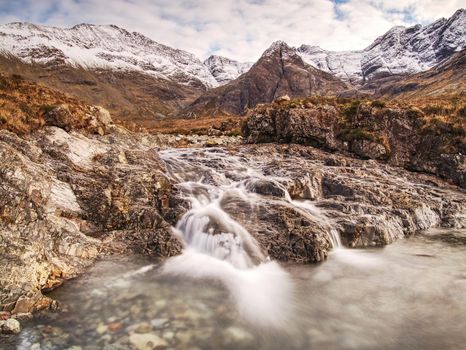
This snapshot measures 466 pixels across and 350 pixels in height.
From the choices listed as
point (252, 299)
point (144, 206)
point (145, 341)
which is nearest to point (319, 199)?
point (144, 206)

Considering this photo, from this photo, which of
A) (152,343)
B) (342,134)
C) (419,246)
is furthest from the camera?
(342,134)

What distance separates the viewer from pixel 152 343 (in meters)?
7.78

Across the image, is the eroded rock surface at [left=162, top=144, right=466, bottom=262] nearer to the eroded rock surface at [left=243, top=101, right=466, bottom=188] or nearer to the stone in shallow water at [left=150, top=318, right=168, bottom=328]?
the eroded rock surface at [left=243, top=101, right=466, bottom=188]

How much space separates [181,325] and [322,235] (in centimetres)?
771

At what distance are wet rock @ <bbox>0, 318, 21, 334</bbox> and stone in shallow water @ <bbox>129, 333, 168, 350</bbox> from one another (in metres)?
2.45

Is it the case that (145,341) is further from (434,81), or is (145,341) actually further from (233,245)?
(434,81)

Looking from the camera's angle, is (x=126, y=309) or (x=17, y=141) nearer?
(x=126, y=309)

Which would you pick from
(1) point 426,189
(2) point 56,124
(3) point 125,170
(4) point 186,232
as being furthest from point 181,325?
(1) point 426,189

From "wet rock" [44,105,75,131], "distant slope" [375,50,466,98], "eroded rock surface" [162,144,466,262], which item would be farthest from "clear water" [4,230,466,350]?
"distant slope" [375,50,466,98]

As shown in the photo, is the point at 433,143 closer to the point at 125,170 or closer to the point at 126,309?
the point at 125,170

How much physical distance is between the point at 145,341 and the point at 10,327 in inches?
115

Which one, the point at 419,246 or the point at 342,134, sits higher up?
the point at 342,134

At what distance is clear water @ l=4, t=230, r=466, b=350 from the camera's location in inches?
317

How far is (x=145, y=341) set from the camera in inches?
308
